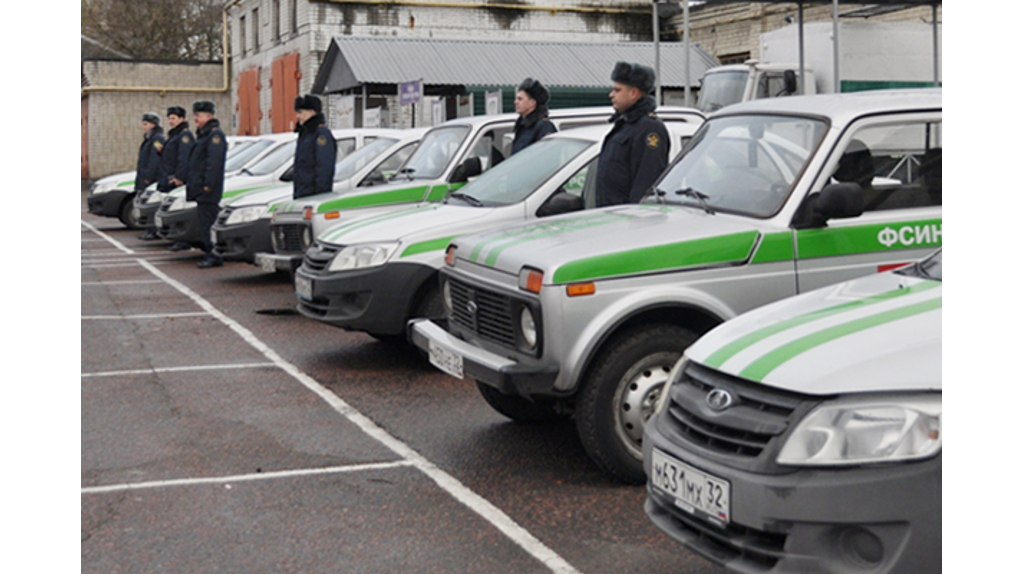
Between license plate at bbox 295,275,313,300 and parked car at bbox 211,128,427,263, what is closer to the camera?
license plate at bbox 295,275,313,300

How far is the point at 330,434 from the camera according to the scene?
259 inches

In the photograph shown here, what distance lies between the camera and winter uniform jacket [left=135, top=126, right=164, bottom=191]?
2019 cm

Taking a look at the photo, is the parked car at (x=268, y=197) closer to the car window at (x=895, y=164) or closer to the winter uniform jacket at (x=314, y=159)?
the winter uniform jacket at (x=314, y=159)

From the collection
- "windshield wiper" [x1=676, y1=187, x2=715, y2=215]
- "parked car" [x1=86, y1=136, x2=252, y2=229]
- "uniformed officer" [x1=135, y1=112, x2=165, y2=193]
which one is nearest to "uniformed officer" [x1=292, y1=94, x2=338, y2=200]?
"windshield wiper" [x1=676, y1=187, x2=715, y2=215]

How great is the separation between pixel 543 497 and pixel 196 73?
4578 centimetres

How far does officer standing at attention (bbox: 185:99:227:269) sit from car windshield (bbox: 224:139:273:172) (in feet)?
8.32

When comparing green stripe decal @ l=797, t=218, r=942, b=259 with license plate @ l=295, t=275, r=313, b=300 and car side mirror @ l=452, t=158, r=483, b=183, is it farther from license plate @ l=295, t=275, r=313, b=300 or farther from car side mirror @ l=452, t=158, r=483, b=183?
car side mirror @ l=452, t=158, r=483, b=183

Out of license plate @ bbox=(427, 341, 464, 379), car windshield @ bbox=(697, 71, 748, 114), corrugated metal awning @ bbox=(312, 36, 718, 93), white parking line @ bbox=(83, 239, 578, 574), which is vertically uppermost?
corrugated metal awning @ bbox=(312, 36, 718, 93)

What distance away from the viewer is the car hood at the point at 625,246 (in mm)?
5406

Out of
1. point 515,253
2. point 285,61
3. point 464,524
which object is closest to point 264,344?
point 515,253

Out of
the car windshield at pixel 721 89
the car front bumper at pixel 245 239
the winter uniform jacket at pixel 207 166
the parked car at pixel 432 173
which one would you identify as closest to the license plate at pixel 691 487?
the parked car at pixel 432 173

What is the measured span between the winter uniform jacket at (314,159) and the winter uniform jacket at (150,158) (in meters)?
8.54

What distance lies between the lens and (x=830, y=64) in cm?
2219

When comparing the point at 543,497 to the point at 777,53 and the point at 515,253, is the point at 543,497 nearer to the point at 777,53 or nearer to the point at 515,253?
the point at 515,253
